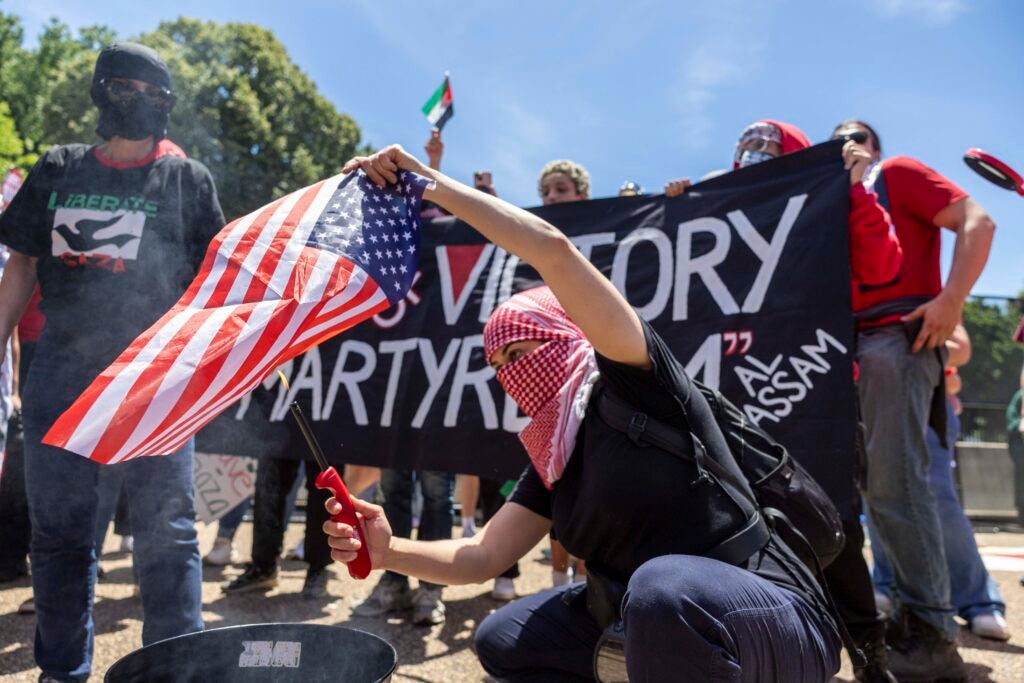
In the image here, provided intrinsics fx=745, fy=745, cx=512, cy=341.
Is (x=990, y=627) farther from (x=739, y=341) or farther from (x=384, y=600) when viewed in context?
(x=384, y=600)

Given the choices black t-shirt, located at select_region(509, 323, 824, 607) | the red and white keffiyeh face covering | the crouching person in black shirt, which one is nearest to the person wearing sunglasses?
the crouching person in black shirt

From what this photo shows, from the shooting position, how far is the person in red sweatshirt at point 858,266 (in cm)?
274

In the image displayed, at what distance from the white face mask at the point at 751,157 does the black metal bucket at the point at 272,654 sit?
3.06 metres

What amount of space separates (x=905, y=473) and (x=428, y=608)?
2344mm

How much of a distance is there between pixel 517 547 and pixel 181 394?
122 cm

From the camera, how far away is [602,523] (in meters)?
2.07

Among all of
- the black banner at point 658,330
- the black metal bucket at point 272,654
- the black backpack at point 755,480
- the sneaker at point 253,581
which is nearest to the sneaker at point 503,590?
the black banner at point 658,330

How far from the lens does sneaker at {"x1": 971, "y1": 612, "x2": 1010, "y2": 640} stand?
3500 millimetres

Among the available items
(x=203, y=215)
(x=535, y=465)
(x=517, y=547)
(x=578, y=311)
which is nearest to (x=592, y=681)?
(x=517, y=547)

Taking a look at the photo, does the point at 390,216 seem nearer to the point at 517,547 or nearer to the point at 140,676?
the point at 517,547

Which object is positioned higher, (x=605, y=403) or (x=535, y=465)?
(x=605, y=403)

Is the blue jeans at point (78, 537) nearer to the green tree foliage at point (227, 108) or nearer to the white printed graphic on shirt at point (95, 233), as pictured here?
the white printed graphic on shirt at point (95, 233)

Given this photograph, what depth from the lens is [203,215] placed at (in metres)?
2.82

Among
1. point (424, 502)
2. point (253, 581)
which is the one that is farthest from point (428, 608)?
point (253, 581)
